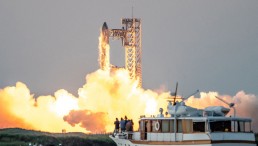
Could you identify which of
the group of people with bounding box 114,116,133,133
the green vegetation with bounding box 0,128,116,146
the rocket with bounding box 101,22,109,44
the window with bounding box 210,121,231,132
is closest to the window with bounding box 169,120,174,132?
the window with bounding box 210,121,231,132

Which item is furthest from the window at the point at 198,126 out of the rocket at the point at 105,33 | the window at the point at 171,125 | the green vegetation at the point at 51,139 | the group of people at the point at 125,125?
the rocket at the point at 105,33

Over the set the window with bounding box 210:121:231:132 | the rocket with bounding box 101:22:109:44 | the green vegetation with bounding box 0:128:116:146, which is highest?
the rocket with bounding box 101:22:109:44

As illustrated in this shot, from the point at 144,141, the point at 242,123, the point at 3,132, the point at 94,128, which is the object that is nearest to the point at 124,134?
the point at 144,141

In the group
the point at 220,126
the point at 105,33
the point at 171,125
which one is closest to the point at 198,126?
the point at 220,126

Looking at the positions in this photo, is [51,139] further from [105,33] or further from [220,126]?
[220,126]

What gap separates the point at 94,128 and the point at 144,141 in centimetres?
4921

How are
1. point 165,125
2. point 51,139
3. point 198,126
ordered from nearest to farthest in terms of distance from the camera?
point 198,126 < point 165,125 < point 51,139

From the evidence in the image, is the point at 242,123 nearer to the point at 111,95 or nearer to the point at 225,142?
the point at 225,142

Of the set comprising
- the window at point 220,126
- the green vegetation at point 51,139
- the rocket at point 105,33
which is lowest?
the window at point 220,126

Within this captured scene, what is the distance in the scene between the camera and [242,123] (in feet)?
295

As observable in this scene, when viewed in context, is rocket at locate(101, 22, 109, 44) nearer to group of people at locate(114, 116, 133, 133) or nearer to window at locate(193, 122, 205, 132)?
group of people at locate(114, 116, 133, 133)

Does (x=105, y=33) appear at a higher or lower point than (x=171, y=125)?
higher

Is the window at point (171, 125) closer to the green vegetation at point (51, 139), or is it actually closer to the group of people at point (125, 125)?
the group of people at point (125, 125)

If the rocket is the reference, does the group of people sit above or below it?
below
